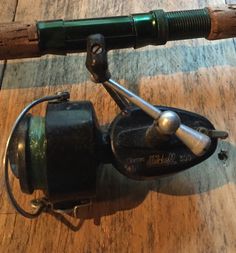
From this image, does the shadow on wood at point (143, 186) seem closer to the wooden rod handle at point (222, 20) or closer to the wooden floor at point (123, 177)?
the wooden floor at point (123, 177)

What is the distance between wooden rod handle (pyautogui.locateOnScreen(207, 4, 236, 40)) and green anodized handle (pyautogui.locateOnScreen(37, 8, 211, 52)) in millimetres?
10

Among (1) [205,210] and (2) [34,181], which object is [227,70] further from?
(2) [34,181]

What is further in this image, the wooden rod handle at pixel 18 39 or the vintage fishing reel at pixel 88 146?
the wooden rod handle at pixel 18 39

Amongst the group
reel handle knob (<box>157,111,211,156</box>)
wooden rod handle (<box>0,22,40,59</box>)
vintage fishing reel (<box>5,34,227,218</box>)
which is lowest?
vintage fishing reel (<box>5,34,227,218</box>)

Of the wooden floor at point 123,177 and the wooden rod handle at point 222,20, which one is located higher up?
the wooden rod handle at point 222,20

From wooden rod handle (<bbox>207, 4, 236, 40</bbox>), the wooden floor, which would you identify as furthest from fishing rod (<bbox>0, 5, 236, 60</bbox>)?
the wooden floor

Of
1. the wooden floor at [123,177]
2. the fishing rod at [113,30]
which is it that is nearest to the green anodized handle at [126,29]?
the fishing rod at [113,30]

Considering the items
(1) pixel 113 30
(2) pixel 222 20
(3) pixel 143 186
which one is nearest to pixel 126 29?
(1) pixel 113 30

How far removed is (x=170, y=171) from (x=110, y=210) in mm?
140

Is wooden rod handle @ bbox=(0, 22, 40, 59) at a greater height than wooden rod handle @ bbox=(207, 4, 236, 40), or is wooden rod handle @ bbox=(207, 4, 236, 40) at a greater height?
wooden rod handle @ bbox=(0, 22, 40, 59)

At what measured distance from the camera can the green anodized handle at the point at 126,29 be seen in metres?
0.75

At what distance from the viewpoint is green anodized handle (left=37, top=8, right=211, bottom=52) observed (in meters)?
0.75

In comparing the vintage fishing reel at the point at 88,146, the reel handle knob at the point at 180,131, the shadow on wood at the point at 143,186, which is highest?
the reel handle knob at the point at 180,131

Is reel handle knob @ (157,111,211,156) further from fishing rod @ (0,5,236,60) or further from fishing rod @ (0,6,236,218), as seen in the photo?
fishing rod @ (0,5,236,60)
